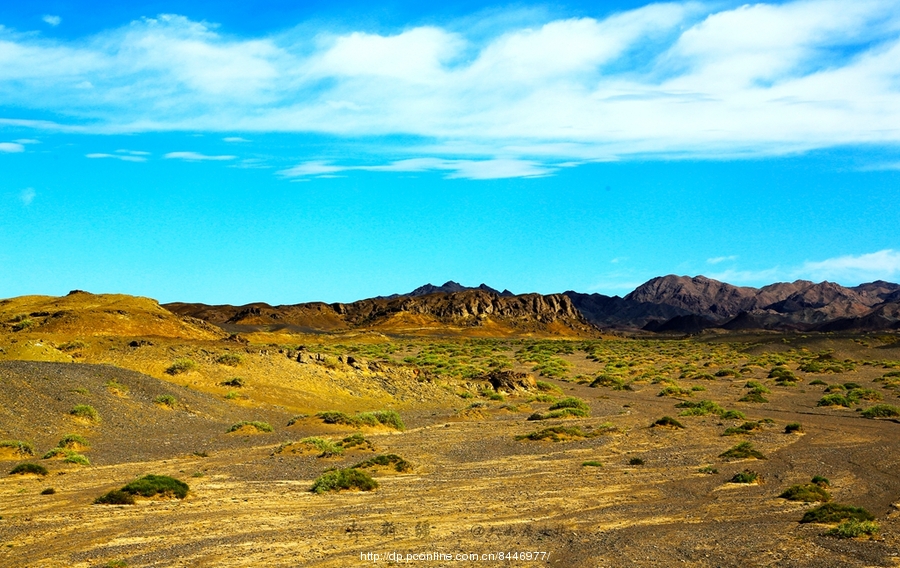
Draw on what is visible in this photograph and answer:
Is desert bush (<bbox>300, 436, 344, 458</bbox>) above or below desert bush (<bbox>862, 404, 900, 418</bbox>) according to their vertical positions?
above

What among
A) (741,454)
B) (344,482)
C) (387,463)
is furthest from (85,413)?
(741,454)

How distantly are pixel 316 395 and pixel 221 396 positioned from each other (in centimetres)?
519

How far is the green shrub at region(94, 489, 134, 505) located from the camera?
16.0 metres

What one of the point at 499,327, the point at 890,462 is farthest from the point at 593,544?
the point at 499,327

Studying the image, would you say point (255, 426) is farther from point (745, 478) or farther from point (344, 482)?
point (745, 478)

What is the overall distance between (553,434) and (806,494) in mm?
11578

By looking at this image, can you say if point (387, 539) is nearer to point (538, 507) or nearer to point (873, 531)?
point (538, 507)

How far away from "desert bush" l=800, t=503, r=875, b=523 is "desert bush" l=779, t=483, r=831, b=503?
164 centimetres

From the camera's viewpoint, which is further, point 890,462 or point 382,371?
point 382,371

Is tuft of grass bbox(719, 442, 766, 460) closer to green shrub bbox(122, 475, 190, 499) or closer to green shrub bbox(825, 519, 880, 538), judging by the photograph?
green shrub bbox(825, 519, 880, 538)

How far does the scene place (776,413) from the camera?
125 ft

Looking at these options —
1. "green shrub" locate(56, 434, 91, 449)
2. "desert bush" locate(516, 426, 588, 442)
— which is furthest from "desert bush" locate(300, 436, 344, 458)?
"desert bush" locate(516, 426, 588, 442)

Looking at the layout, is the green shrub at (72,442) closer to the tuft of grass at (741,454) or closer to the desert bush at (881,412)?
the tuft of grass at (741,454)

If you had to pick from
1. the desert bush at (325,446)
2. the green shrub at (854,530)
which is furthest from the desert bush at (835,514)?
the desert bush at (325,446)
